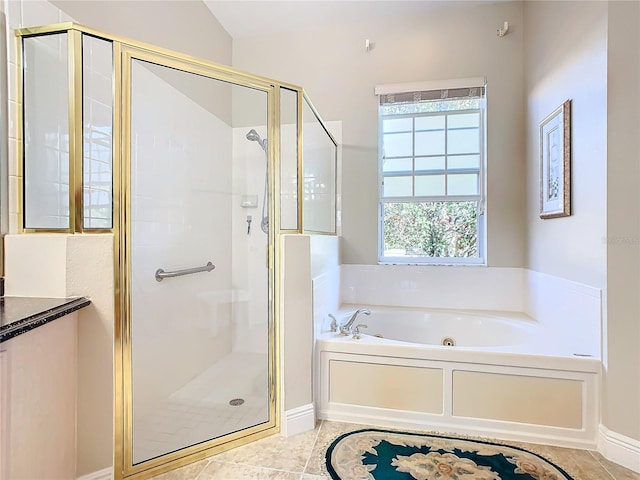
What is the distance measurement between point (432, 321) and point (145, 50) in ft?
8.29

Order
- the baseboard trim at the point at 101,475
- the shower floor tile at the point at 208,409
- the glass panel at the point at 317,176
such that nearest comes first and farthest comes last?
1. the baseboard trim at the point at 101,475
2. the shower floor tile at the point at 208,409
3. the glass panel at the point at 317,176

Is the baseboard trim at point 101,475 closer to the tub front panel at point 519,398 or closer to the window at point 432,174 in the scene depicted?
the tub front panel at point 519,398

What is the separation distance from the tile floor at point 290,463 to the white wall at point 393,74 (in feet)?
4.63

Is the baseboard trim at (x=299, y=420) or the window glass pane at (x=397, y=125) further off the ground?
the window glass pane at (x=397, y=125)

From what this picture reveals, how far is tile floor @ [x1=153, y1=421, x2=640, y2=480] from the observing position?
1496mm

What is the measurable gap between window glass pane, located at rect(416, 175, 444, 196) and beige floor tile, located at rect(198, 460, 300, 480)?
226 centimetres

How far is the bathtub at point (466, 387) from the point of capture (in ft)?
5.54

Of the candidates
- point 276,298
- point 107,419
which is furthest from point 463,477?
point 107,419

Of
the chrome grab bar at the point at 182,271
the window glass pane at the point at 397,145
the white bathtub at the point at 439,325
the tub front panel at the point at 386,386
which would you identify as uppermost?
the window glass pane at the point at 397,145

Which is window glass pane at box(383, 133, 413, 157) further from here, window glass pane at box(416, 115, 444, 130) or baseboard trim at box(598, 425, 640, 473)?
baseboard trim at box(598, 425, 640, 473)

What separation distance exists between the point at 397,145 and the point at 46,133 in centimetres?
241

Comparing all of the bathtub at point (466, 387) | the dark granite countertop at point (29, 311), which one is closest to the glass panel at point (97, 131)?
the dark granite countertop at point (29, 311)

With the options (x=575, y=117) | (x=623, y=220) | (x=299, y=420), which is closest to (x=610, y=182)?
(x=623, y=220)

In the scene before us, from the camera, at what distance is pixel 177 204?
7.04ft
